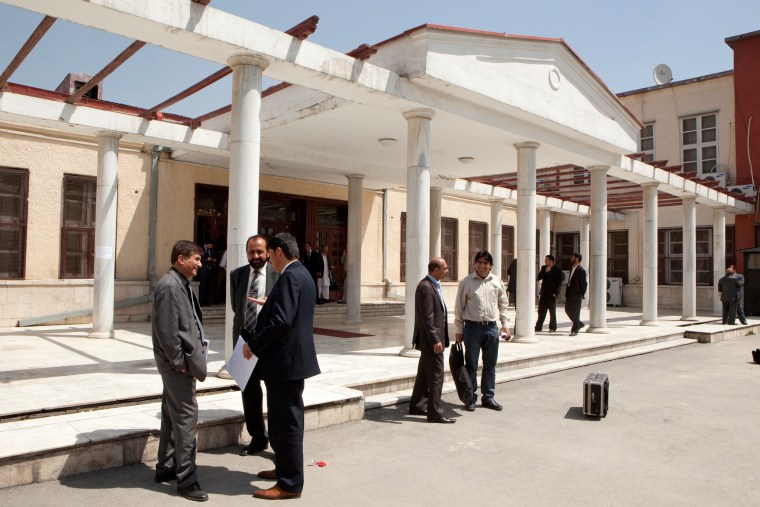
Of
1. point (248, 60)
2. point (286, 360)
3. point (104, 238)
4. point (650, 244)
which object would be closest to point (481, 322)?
point (286, 360)

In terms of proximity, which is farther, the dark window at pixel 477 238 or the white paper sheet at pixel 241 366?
the dark window at pixel 477 238

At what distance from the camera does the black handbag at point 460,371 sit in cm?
616

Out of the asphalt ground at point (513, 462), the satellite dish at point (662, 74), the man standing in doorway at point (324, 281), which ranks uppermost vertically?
the satellite dish at point (662, 74)

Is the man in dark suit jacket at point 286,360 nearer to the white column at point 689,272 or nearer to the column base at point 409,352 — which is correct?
the column base at point 409,352

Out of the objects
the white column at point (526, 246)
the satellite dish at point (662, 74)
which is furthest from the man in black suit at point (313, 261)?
the satellite dish at point (662, 74)

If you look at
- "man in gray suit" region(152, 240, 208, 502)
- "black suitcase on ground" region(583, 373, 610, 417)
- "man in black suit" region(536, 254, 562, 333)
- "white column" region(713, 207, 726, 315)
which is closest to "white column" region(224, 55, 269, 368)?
"man in gray suit" region(152, 240, 208, 502)

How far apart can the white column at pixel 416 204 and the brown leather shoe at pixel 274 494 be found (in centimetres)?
512

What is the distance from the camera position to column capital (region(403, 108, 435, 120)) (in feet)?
28.9

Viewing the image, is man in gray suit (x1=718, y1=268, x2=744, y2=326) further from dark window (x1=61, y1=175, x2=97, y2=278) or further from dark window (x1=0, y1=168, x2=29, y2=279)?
dark window (x1=0, y1=168, x2=29, y2=279)

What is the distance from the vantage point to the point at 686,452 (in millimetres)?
4980

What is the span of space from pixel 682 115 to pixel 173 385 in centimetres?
→ 2248

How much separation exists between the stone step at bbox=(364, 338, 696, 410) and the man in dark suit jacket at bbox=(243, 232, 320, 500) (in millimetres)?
2396

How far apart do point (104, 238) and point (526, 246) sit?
7.52 meters

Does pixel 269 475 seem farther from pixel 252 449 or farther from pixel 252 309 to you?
pixel 252 309
